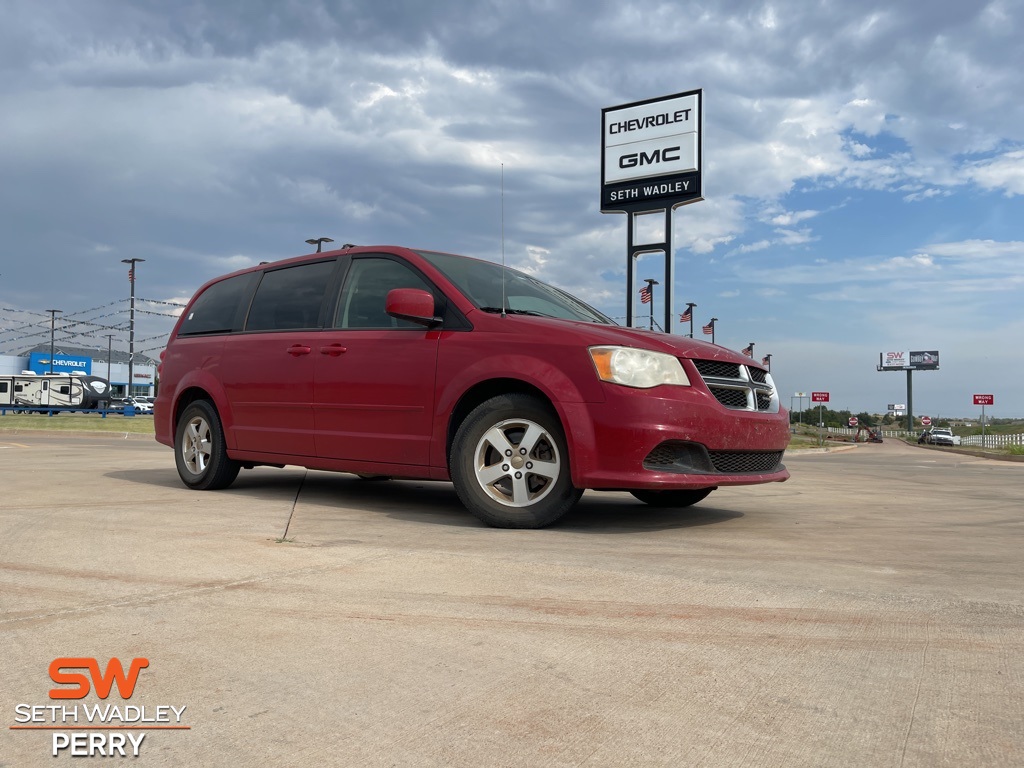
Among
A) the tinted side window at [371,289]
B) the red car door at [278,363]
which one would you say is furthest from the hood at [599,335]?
the red car door at [278,363]

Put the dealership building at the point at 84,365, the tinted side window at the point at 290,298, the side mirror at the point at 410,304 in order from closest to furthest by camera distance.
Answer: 1. the side mirror at the point at 410,304
2. the tinted side window at the point at 290,298
3. the dealership building at the point at 84,365

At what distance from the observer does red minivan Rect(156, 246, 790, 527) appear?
4.66 meters

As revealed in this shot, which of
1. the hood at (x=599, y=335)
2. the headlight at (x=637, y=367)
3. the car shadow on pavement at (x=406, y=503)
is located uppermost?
the hood at (x=599, y=335)

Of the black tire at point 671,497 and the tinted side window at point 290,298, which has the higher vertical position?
the tinted side window at point 290,298

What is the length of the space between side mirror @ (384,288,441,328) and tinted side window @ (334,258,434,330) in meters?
0.33

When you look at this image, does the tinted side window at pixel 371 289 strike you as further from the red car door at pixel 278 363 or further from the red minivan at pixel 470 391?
the red car door at pixel 278 363

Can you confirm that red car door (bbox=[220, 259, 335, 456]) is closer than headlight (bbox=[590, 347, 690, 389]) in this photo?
No

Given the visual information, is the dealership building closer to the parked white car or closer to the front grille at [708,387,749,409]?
the parked white car

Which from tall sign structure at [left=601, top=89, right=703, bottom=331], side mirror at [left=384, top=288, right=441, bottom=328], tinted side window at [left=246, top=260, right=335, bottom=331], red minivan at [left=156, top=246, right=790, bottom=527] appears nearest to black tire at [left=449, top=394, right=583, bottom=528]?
red minivan at [left=156, top=246, right=790, bottom=527]

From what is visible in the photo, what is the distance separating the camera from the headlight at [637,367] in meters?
4.66

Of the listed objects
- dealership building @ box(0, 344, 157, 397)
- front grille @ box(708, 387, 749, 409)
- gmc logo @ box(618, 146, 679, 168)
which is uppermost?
gmc logo @ box(618, 146, 679, 168)

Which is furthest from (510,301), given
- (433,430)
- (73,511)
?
(73,511)

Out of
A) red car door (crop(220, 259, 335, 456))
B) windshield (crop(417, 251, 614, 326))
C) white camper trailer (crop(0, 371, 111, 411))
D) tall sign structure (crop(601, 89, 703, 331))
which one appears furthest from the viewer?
white camper trailer (crop(0, 371, 111, 411))

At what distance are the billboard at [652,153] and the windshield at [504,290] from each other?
1918 cm
